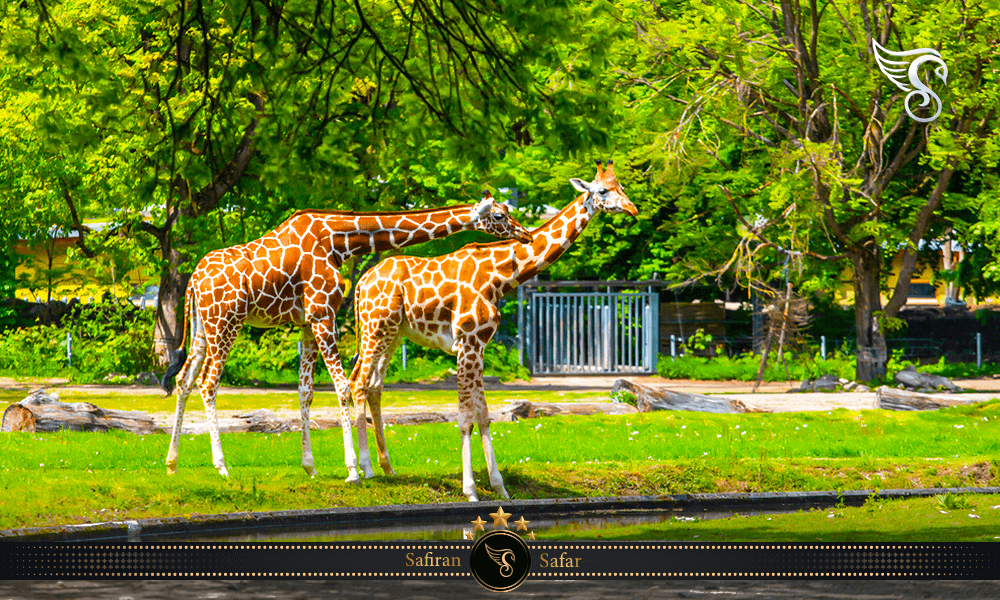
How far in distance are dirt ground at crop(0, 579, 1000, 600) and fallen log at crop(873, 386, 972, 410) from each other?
10.4 metres

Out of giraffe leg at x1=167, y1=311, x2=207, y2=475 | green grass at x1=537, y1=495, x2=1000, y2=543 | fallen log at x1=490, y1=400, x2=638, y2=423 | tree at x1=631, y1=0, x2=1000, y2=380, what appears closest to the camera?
green grass at x1=537, y1=495, x2=1000, y2=543

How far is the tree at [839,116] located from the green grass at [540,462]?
589 cm

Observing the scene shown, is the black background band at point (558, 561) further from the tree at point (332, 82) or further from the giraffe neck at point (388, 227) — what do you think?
the tree at point (332, 82)

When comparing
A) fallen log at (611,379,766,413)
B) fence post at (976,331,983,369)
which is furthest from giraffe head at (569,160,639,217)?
fence post at (976,331,983,369)

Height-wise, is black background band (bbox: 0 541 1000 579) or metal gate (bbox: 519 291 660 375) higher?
metal gate (bbox: 519 291 660 375)

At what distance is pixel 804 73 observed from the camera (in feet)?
69.1

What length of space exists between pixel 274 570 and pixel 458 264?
424cm

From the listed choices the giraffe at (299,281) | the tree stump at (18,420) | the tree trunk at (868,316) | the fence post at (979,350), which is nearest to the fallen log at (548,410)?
the giraffe at (299,281)

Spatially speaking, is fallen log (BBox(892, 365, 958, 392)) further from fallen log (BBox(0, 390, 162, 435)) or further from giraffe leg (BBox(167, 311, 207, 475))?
giraffe leg (BBox(167, 311, 207, 475))

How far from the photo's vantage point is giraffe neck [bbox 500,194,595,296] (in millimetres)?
9891

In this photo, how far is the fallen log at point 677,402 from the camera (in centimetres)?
1653

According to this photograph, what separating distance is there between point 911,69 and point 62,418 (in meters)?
16.1

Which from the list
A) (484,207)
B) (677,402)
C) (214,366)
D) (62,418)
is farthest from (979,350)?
(214,366)

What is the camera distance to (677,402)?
16609mm
